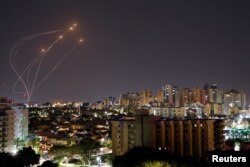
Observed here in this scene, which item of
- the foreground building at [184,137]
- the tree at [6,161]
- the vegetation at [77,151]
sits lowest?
the vegetation at [77,151]

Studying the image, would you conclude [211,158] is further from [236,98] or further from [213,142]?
[236,98]

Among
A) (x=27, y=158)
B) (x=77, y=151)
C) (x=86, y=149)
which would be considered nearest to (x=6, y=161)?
(x=27, y=158)

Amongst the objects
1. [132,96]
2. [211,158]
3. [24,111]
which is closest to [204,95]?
[132,96]

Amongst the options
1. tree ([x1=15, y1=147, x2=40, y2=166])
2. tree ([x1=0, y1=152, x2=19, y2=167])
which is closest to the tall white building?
tree ([x1=15, y1=147, x2=40, y2=166])

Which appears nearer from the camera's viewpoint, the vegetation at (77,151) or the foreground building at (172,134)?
the foreground building at (172,134)

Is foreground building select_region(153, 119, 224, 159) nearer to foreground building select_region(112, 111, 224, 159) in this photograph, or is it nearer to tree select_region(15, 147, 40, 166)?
foreground building select_region(112, 111, 224, 159)

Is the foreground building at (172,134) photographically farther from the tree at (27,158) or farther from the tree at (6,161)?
the tree at (6,161)

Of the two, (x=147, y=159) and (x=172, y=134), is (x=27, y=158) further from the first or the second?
(x=172, y=134)

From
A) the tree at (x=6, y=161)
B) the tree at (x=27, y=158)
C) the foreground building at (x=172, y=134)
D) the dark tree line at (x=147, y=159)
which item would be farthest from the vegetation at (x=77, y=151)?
the dark tree line at (x=147, y=159)
